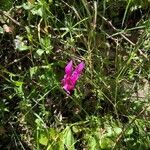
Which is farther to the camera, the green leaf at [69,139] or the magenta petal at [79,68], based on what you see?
the green leaf at [69,139]

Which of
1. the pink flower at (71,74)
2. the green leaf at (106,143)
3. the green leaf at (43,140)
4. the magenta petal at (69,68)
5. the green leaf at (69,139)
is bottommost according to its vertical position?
the green leaf at (106,143)

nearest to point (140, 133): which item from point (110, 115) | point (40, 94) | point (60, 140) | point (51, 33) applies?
point (110, 115)

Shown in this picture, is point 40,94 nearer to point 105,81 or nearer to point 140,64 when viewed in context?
point 105,81

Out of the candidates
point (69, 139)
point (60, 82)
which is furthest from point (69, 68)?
point (69, 139)

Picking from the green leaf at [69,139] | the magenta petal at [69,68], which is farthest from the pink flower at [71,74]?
the green leaf at [69,139]

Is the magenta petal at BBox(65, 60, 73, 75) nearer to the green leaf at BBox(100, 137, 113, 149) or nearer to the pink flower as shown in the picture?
the pink flower

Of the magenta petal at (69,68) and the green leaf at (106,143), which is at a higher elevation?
the magenta petal at (69,68)

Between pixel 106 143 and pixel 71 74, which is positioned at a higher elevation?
pixel 71 74

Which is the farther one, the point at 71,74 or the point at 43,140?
the point at 43,140

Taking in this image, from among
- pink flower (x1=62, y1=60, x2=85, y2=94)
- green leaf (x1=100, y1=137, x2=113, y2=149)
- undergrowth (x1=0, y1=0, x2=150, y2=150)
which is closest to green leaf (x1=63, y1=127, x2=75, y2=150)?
undergrowth (x1=0, y1=0, x2=150, y2=150)

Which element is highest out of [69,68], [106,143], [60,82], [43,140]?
[69,68]

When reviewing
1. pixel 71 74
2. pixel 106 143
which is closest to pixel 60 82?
pixel 71 74

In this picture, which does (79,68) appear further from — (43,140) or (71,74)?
(43,140)

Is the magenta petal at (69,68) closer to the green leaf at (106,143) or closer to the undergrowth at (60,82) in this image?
the undergrowth at (60,82)
